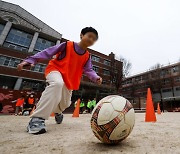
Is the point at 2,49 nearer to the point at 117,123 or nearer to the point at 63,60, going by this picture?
the point at 63,60

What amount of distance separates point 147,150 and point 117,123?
411mm

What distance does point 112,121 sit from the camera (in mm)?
1713

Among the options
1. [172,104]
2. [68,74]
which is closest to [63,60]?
[68,74]

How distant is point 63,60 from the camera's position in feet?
9.90

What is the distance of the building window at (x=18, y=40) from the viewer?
26.4 meters

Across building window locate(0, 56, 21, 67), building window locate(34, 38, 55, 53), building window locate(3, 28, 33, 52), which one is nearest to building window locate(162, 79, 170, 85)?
building window locate(34, 38, 55, 53)

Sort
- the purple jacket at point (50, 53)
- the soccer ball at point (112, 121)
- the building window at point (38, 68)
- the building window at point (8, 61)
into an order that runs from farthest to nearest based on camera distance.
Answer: the building window at point (38, 68) < the building window at point (8, 61) < the purple jacket at point (50, 53) < the soccer ball at point (112, 121)

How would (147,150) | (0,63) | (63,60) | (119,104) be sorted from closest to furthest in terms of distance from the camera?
(147,150)
(119,104)
(63,60)
(0,63)

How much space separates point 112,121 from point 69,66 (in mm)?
1680

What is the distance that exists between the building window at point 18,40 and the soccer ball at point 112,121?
28971 millimetres

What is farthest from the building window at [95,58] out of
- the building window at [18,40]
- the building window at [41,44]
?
the building window at [18,40]

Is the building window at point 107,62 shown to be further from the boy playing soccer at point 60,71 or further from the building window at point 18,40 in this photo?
the boy playing soccer at point 60,71

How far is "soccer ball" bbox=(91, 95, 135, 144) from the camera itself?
170cm

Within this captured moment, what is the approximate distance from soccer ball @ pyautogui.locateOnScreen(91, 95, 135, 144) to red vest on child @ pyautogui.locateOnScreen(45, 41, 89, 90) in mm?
1318
